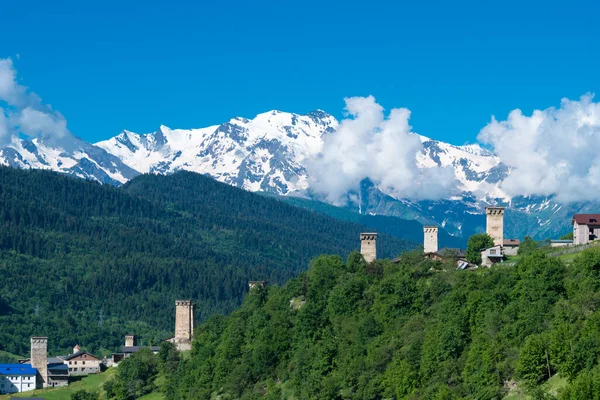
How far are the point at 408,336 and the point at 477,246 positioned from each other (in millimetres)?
32990

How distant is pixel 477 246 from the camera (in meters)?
165

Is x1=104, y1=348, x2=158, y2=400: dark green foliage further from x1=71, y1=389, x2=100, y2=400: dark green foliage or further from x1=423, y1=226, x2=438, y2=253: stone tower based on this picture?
x1=423, y1=226, x2=438, y2=253: stone tower

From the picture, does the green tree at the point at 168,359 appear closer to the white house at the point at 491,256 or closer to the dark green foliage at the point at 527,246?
the white house at the point at 491,256

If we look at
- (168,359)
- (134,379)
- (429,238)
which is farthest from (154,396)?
(429,238)

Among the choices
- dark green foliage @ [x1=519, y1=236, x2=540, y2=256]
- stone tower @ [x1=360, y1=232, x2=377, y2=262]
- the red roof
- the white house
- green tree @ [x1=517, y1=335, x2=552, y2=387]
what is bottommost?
green tree @ [x1=517, y1=335, x2=552, y2=387]

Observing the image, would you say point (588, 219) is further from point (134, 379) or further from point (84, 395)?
point (84, 395)

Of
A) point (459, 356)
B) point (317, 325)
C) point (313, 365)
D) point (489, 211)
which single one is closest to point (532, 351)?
point (459, 356)

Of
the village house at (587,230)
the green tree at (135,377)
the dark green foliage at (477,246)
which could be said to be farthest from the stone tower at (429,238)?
the green tree at (135,377)

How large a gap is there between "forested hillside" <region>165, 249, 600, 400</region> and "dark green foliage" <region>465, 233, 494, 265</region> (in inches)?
266

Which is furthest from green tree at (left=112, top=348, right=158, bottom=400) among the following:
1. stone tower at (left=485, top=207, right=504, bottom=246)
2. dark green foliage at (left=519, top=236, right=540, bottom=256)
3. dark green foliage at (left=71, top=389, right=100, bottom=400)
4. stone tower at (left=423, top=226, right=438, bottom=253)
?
dark green foliage at (left=519, top=236, right=540, bottom=256)

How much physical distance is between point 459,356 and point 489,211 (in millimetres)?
50037

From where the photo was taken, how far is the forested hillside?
109625 millimetres

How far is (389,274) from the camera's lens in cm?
15525

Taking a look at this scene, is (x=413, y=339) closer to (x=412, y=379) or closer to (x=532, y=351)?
(x=412, y=379)
